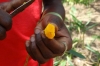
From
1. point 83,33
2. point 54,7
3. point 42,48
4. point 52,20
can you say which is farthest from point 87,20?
point 42,48

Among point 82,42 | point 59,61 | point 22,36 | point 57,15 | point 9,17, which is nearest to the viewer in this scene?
point 9,17

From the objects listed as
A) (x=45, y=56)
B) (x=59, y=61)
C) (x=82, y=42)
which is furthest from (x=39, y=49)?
(x=82, y=42)

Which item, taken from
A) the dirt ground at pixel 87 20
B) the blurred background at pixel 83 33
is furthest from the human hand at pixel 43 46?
the dirt ground at pixel 87 20

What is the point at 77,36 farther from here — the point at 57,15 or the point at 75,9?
the point at 57,15

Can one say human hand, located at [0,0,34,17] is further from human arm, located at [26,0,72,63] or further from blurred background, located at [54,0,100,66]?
blurred background, located at [54,0,100,66]

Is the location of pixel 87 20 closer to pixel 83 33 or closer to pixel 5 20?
pixel 83 33
